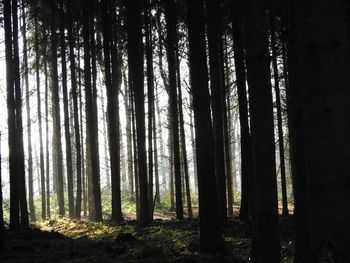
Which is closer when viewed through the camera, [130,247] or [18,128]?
[130,247]

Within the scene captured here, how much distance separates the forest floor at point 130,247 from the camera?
23.2 ft

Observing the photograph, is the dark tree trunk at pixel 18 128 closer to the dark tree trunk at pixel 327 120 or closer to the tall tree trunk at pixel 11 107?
the tall tree trunk at pixel 11 107

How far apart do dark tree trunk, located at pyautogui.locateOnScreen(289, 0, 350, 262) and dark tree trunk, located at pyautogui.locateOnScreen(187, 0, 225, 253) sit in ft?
17.5

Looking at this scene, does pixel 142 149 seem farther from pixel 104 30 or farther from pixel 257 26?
pixel 257 26

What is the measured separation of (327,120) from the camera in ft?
5.34

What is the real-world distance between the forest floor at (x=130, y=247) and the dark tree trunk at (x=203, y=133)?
0.44 m

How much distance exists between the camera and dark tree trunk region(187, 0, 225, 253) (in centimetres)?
703

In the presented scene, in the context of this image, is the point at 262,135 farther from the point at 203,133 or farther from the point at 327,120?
the point at 203,133

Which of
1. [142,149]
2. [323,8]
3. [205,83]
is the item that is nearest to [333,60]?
[323,8]

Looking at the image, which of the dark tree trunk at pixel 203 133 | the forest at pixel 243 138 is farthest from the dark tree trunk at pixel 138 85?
the dark tree trunk at pixel 203 133

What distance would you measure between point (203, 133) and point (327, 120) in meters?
5.41

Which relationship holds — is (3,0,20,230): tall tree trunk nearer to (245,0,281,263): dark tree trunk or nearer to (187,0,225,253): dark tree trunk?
(187,0,225,253): dark tree trunk

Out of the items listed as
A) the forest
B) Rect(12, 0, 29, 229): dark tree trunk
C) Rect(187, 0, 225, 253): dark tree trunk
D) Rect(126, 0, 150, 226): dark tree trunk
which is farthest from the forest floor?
Rect(126, 0, 150, 226): dark tree trunk

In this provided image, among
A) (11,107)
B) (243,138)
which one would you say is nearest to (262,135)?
(243,138)
